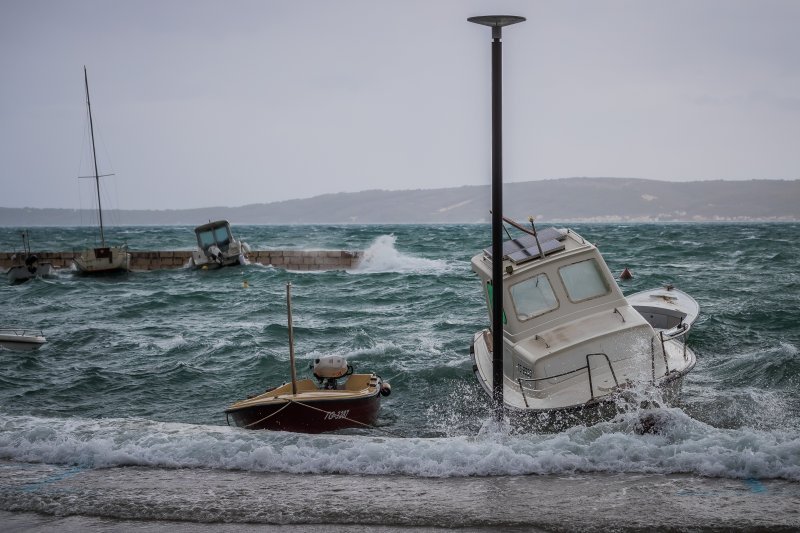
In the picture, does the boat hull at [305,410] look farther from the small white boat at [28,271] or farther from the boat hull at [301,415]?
the small white boat at [28,271]

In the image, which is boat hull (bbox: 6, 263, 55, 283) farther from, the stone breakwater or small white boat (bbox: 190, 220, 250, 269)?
small white boat (bbox: 190, 220, 250, 269)

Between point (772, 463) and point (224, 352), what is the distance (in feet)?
51.2

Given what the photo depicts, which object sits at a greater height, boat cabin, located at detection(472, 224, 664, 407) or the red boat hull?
boat cabin, located at detection(472, 224, 664, 407)

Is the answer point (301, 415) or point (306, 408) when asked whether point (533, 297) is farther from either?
point (301, 415)

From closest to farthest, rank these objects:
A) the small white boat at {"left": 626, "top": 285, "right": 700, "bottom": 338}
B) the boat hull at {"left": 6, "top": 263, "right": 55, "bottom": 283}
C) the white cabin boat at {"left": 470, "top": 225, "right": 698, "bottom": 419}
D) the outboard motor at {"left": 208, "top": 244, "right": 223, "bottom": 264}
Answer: the white cabin boat at {"left": 470, "top": 225, "right": 698, "bottom": 419} → the small white boat at {"left": 626, "top": 285, "right": 700, "bottom": 338} → the boat hull at {"left": 6, "top": 263, "right": 55, "bottom": 283} → the outboard motor at {"left": 208, "top": 244, "right": 223, "bottom": 264}

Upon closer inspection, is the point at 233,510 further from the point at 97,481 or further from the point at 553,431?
the point at 553,431

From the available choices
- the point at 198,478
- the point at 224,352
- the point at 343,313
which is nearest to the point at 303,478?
the point at 198,478

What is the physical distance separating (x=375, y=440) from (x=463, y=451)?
142cm

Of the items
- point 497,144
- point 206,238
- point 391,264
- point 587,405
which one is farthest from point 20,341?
point 391,264

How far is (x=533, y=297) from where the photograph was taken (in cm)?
1202

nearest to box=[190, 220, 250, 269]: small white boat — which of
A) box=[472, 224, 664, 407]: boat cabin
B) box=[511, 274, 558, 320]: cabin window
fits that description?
box=[472, 224, 664, 407]: boat cabin

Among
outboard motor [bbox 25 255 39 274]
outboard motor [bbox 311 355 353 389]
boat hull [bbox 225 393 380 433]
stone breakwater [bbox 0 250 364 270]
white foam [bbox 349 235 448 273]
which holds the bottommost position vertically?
white foam [bbox 349 235 448 273]

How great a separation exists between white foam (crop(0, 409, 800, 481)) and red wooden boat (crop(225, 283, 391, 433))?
3.65 ft

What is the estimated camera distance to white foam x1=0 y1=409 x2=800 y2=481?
8.46 metres
